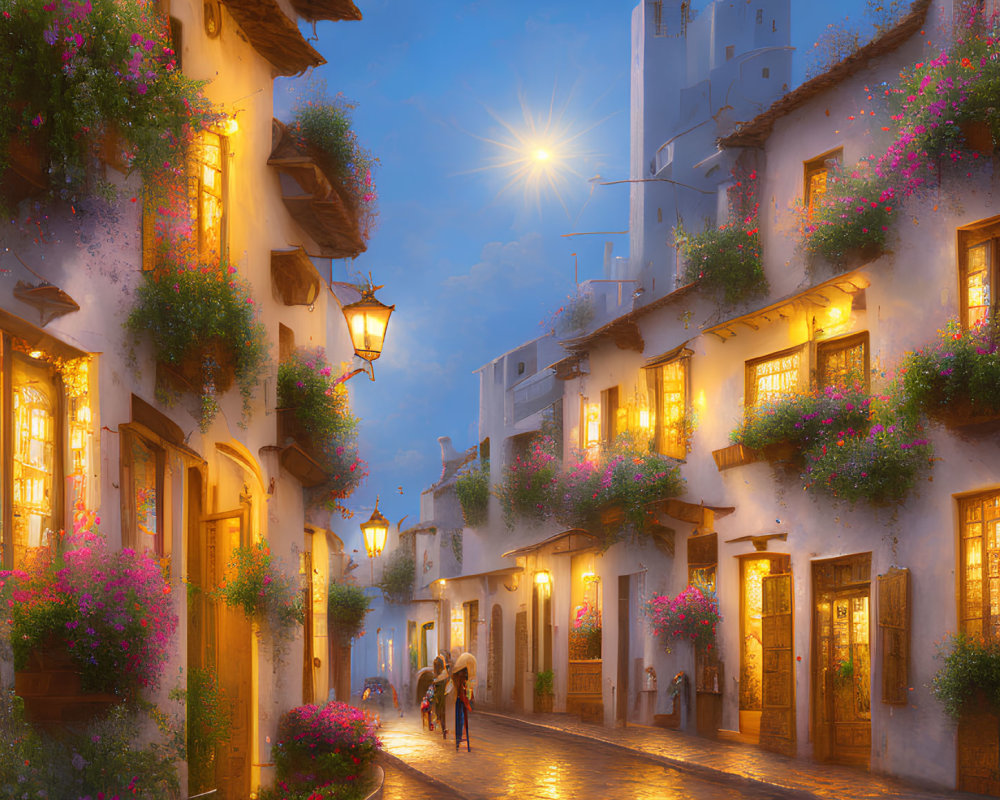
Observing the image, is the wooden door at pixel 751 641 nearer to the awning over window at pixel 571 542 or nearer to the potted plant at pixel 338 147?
the awning over window at pixel 571 542

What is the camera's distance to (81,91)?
22.2ft

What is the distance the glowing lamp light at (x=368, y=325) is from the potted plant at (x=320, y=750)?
157 inches

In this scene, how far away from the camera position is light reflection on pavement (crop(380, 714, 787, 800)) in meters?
13.9

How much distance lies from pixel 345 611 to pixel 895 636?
15024 millimetres

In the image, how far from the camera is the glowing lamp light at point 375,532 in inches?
826

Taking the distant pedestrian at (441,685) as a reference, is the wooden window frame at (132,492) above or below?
above

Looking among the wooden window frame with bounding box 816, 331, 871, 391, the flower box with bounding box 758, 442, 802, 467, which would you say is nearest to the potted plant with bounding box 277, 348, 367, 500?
the flower box with bounding box 758, 442, 802, 467

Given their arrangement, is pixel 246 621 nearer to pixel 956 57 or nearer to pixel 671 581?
pixel 956 57

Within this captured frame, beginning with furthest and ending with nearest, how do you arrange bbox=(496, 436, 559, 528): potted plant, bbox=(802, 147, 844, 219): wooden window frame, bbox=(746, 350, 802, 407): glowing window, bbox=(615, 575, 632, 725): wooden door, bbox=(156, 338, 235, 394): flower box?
1. bbox=(496, 436, 559, 528): potted plant
2. bbox=(615, 575, 632, 725): wooden door
3. bbox=(746, 350, 802, 407): glowing window
4. bbox=(802, 147, 844, 219): wooden window frame
5. bbox=(156, 338, 235, 394): flower box

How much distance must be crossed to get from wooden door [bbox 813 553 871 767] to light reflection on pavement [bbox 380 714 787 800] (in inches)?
111

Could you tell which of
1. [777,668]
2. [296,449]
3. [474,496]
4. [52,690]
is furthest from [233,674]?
[474,496]

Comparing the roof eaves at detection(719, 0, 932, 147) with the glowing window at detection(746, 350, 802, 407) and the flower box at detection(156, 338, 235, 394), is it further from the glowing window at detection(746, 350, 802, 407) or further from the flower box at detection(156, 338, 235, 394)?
the flower box at detection(156, 338, 235, 394)

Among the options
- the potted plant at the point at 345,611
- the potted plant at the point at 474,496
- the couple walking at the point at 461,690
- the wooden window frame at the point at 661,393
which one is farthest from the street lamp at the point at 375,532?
the potted plant at the point at 474,496

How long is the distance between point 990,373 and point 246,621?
8.88 meters
